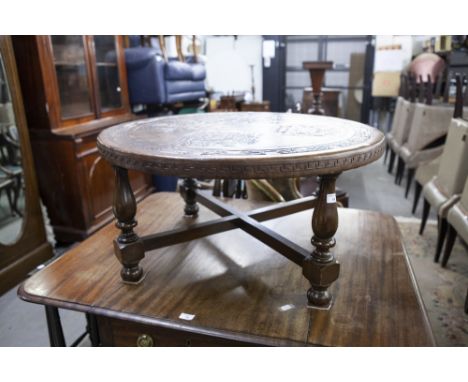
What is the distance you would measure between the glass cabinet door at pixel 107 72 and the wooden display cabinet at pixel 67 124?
2cm

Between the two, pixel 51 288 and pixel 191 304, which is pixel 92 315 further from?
pixel 191 304

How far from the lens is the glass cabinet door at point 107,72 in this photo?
3.03 meters

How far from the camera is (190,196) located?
5.44 ft

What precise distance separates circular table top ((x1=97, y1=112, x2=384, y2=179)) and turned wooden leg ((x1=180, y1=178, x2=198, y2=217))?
359 mm

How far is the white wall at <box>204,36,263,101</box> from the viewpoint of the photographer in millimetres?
6883

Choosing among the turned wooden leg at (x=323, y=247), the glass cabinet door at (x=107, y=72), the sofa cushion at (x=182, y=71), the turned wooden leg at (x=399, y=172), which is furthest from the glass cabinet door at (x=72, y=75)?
the turned wooden leg at (x=399, y=172)

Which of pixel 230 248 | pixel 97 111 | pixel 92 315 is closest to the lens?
pixel 92 315

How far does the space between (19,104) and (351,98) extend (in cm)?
561

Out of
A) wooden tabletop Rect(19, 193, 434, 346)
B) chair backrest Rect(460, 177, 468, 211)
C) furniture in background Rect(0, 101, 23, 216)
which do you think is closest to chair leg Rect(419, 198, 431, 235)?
chair backrest Rect(460, 177, 468, 211)

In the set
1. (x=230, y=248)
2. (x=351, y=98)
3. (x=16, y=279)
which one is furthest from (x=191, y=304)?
(x=351, y=98)

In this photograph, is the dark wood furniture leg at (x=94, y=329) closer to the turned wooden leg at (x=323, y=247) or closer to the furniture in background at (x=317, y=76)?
the turned wooden leg at (x=323, y=247)

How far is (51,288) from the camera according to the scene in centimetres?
115

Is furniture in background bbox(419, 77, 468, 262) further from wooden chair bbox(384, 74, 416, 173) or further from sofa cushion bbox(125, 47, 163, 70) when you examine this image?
sofa cushion bbox(125, 47, 163, 70)

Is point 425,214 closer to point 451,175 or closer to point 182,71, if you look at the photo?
point 451,175
